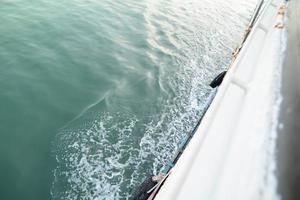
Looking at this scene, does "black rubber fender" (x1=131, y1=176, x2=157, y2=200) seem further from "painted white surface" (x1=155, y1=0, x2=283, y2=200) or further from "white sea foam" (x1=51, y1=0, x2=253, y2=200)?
"painted white surface" (x1=155, y1=0, x2=283, y2=200)

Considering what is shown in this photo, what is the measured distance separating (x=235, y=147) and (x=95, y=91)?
20.2 feet

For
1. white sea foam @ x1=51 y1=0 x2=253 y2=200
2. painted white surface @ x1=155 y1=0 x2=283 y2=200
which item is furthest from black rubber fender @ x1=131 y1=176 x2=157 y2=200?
painted white surface @ x1=155 y1=0 x2=283 y2=200

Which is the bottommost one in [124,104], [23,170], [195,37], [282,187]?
[23,170]

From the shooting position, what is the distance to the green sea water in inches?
223

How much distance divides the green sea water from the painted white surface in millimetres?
3588

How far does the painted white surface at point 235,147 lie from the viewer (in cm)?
167

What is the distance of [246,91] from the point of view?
2.72 metres

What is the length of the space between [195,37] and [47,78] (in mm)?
6533

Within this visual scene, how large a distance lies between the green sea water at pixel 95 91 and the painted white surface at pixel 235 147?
3588mm

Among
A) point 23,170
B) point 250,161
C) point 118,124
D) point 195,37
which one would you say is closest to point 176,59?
point 195,37

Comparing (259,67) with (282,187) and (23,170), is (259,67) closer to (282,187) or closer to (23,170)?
(282,187)

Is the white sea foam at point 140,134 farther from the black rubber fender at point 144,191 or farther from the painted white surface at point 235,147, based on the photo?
the painted white surface at point 235,147

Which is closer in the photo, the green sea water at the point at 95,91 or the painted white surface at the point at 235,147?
the painted white surface at the point at 235,147

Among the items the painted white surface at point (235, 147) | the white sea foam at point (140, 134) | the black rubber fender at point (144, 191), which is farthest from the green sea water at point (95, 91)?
the painted white surface at point (235, 147)
